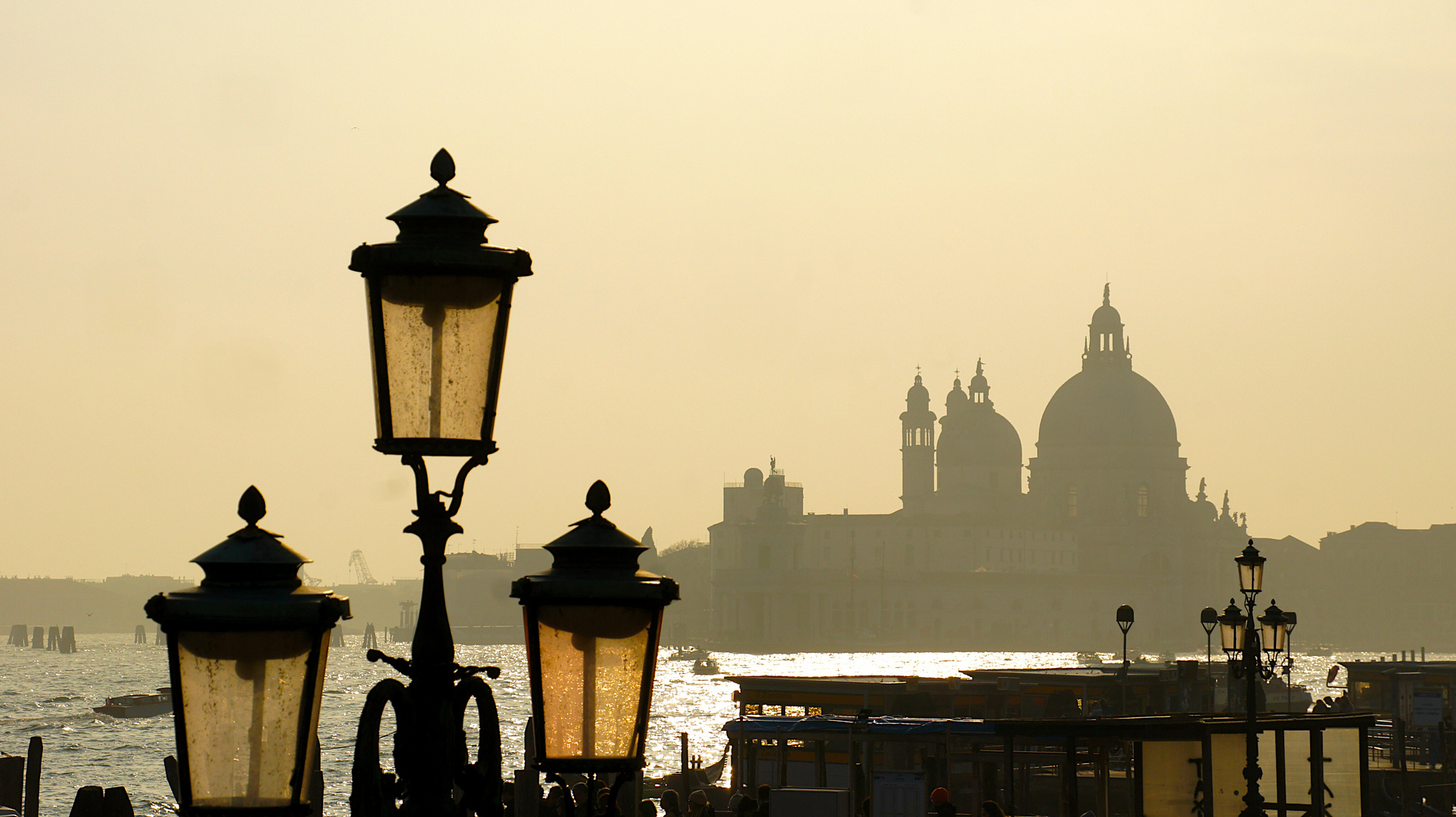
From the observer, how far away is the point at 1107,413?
119938 millimetres

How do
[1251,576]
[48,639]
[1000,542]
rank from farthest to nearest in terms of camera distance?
[48,639], [1000,542], [1251,576]

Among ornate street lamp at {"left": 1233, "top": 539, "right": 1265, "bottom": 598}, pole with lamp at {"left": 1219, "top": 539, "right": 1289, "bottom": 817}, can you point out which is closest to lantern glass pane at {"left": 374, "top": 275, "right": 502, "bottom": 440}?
pole with lamp at {"left": 1219, "top": 539, "right": 1289, "bottom": 817}

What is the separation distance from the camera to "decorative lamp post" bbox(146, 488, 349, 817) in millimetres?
3461

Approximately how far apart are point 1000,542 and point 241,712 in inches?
4511

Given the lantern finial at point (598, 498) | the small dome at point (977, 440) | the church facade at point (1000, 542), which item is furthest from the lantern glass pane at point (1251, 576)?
the small dome at point (977, 440)

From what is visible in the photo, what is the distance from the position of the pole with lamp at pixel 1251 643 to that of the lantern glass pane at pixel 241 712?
1003 centimetres

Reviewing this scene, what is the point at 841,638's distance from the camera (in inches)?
4375

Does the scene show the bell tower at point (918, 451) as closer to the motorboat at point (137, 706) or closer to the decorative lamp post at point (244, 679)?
the motorboat at point (137, 706)

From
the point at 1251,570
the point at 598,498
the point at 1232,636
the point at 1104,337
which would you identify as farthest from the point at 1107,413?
the point at 598,498

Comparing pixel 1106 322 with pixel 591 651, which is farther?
pixel 1106 322

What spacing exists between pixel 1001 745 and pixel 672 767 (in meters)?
24.8

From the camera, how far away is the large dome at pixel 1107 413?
120 meters

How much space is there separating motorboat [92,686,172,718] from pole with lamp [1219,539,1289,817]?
155ft

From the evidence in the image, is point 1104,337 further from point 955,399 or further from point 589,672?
point 589,672
